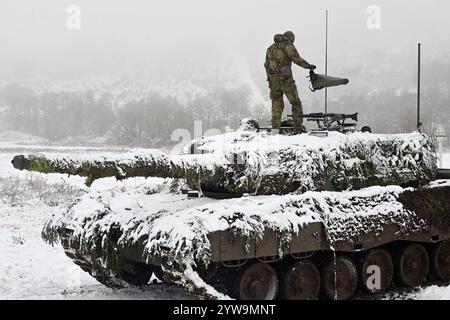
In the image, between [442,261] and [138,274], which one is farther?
[442,261]

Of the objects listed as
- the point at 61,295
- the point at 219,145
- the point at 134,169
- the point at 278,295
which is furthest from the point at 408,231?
the point at 61,295

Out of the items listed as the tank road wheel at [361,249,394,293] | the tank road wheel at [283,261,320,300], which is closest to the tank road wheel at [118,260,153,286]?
the tank road wheel at [283,261,320,300]

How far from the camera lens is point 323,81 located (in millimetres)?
9734

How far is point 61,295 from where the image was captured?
27.5ft

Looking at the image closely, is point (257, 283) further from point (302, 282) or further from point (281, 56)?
point (281, 56)

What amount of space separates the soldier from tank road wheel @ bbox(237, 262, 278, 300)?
275cm

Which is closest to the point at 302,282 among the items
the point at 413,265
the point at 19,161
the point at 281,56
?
the point at 413,265

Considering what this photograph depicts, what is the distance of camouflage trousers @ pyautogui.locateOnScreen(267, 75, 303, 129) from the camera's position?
9.69 meters

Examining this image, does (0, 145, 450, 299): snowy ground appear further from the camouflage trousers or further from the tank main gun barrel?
the camouflage trousers

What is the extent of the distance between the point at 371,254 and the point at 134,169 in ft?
12.2

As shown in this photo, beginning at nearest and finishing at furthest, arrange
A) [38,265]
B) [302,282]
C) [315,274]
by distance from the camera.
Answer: [302,282] → [315,274] → [38,265]

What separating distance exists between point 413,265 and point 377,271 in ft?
2.60
